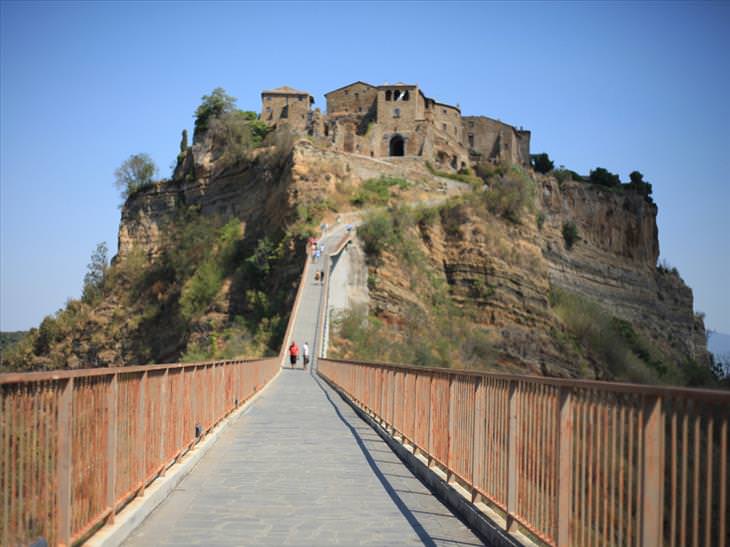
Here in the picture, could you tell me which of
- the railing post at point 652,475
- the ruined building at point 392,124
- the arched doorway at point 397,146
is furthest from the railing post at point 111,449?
the arched doorway at point 397,146

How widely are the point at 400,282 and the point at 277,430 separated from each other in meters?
39.5

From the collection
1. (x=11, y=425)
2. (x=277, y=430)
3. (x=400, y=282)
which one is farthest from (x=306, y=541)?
(x=400, y=282)

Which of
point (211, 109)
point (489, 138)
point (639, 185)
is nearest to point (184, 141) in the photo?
point (211, 109)

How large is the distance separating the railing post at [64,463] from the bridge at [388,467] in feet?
0.04

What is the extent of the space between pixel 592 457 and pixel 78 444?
393 cm

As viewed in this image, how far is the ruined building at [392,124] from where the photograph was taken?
84000 millimetres

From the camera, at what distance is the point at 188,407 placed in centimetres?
1223

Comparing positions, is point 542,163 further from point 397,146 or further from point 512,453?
point 512,453

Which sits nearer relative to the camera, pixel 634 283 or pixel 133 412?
pixel 133 412

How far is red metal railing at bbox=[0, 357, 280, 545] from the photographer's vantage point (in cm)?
538

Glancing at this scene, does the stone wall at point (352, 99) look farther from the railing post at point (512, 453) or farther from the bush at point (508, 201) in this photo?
the railing post at point (512, 453)

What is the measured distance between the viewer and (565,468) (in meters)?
6.63

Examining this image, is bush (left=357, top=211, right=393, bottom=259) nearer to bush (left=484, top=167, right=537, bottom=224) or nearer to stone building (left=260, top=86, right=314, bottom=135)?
bush (left=484, top=167, right=537, bottom=224)

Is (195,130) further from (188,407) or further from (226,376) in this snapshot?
(188,407)
